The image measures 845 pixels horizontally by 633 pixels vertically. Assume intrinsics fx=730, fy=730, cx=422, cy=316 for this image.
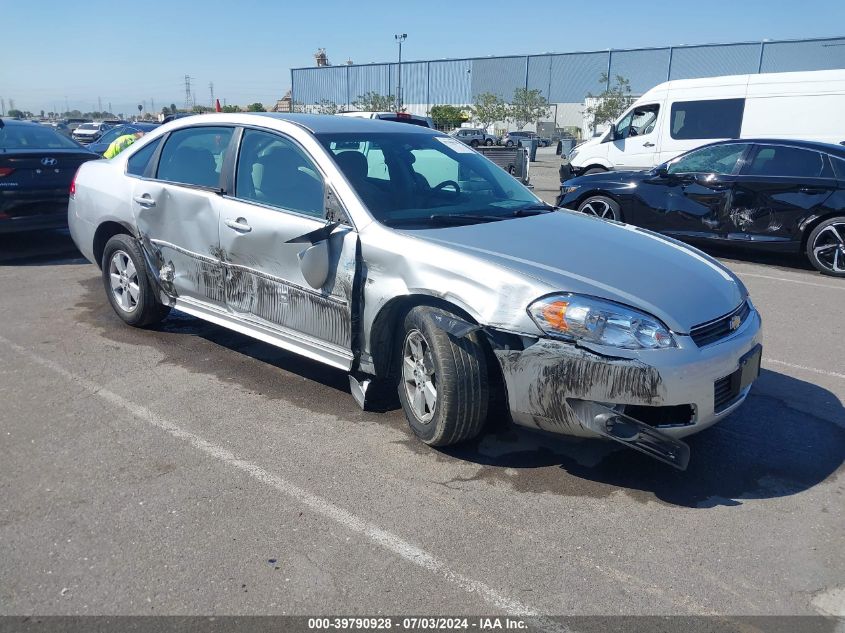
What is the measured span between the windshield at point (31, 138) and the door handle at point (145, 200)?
4.59 m

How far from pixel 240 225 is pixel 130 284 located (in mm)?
1629

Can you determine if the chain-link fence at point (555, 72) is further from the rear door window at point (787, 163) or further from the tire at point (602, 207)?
the tire at point (602, 207)

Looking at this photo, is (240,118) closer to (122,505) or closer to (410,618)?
(122,505)

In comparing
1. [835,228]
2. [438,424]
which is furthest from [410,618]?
[835,228]

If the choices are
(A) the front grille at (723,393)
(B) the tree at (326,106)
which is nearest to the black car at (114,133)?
(A) the front grille at (723,393)

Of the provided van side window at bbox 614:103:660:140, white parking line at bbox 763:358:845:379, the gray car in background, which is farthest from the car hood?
the gray car in background

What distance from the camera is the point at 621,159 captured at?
15.0m

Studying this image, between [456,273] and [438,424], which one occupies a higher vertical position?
[456,273]

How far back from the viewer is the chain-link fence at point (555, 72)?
3132 centimetres

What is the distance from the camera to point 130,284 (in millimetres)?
5672

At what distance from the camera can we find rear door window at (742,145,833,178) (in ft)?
28.3

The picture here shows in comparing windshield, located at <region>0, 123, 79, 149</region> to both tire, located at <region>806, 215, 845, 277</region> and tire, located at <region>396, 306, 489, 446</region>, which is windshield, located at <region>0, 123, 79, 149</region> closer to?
tire, located at <region>396, 306, 489, 446</region>

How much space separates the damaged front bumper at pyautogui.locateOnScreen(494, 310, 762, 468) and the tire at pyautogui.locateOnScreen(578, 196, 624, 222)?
644 cm

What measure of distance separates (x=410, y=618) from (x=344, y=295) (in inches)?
74.9
